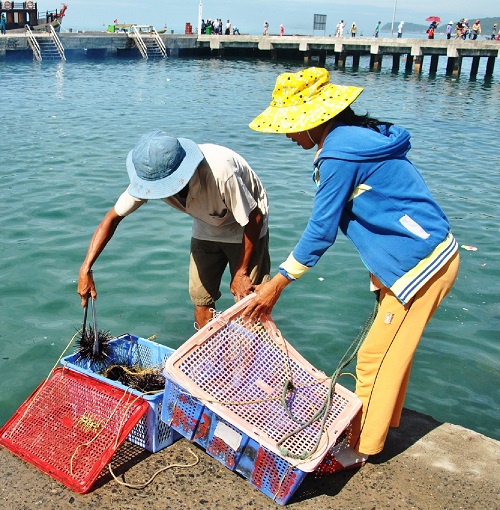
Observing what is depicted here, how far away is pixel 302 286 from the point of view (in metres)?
6.51

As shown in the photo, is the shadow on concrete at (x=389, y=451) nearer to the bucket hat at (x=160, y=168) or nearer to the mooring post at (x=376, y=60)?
the bucket hat at (x=160, y=168)

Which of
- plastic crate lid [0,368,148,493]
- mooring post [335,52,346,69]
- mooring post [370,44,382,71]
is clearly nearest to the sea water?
plastic crate lid [0,368,148,493]

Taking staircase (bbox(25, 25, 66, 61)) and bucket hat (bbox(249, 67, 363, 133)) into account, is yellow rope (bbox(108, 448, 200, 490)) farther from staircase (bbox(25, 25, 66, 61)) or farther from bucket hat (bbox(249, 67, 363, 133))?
staircase (bbox(25, 25, 66, 61))

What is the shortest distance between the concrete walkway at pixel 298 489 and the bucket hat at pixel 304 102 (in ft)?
5.81

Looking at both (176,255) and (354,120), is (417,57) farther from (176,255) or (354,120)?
(354,120)

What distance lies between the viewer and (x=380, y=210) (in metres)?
2.82

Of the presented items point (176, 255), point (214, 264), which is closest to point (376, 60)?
point (176, 255)

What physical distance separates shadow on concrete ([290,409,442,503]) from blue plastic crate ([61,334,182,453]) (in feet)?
2.55

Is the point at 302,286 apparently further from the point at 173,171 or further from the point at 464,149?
the point at 464,149

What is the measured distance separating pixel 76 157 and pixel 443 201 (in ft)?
22.1

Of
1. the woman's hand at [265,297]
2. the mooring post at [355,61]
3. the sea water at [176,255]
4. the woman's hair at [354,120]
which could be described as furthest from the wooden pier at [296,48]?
the woman's hand at [265,297]

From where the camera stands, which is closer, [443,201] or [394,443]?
[394,443]

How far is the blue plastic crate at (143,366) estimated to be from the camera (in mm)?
3184

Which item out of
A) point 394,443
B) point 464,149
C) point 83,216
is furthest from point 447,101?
point 394,443
